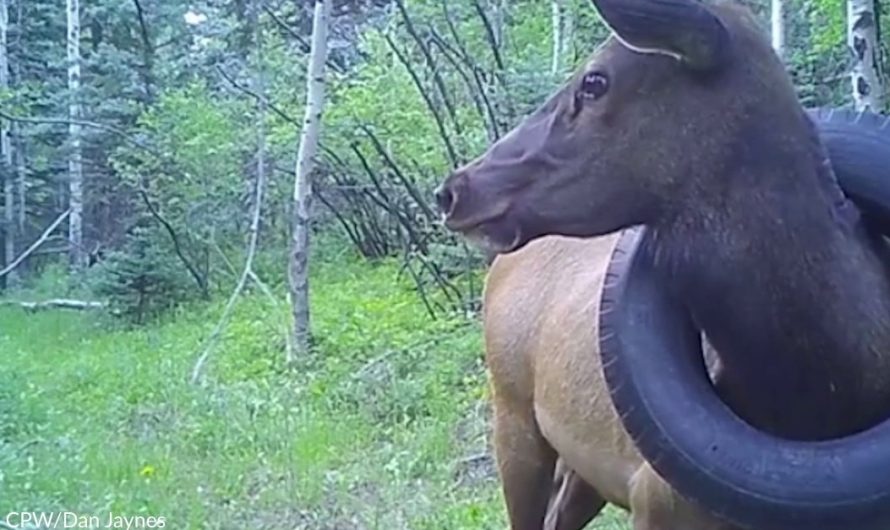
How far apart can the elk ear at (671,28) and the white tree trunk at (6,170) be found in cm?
2140

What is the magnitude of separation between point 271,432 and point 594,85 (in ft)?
17.1

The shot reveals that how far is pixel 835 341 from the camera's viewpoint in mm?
2695

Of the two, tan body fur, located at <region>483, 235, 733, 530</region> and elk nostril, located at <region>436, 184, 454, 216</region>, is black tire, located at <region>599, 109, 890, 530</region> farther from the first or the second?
elk nostril, located at <region>436, 184, 454, 216</region>

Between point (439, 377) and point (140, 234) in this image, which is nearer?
point (439, 377)

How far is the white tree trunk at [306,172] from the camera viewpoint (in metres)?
10.6

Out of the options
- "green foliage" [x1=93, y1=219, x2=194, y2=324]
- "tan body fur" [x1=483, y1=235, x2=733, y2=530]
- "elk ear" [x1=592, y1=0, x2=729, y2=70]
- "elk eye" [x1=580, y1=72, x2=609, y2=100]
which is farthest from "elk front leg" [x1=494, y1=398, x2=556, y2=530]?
"green foliage" [x1=93, y1=219, x2=194, y2=324]

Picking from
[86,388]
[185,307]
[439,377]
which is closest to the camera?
[439,377]

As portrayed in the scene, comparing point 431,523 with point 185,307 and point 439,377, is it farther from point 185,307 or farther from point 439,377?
point 185,307

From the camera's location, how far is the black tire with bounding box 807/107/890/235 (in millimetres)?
2861

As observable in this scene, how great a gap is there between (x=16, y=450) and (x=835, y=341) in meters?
5.00

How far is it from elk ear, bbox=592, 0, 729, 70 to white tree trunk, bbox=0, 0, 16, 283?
70.2ft

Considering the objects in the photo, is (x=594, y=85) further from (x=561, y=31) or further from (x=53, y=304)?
(x=53, y=304)

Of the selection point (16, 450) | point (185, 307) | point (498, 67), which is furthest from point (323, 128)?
point (16, 450)

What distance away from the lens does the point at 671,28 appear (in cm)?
254
